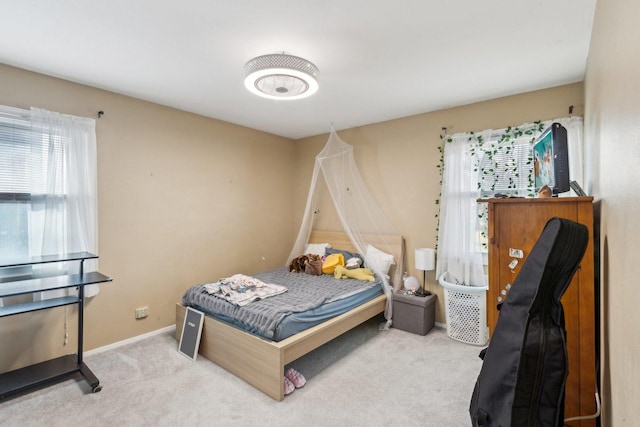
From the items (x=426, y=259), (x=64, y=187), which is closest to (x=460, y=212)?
(x=426, y=259)

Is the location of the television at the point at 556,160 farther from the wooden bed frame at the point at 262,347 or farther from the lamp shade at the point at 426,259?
the wooden bed frame at the point at 262,347

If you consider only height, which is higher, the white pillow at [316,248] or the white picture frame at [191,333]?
the white pillow at [316,248]

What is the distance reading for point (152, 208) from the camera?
3.49 m

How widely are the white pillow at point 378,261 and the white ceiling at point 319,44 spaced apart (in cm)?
189

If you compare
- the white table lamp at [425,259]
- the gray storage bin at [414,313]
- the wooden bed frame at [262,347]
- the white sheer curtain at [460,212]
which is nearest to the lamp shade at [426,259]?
the white table lamp at [425,259]

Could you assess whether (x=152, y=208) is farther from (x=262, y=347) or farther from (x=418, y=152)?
(x=418, y=152)

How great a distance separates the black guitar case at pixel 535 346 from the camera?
1106mm

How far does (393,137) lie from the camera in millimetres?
4125

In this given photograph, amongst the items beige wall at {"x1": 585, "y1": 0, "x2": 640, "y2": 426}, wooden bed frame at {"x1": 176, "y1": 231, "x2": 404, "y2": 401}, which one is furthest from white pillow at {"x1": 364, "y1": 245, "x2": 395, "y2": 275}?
beige wall at {"x1": 585, "y1": 0, "x2": 640, "y2": 426}

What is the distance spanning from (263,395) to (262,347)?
0.36 m

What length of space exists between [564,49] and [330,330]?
2.97m

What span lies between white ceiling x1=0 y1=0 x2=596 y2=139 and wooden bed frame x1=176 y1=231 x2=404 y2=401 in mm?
2267

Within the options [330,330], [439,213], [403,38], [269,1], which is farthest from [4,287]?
[439,213]

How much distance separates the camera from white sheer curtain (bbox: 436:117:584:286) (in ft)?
10.5
